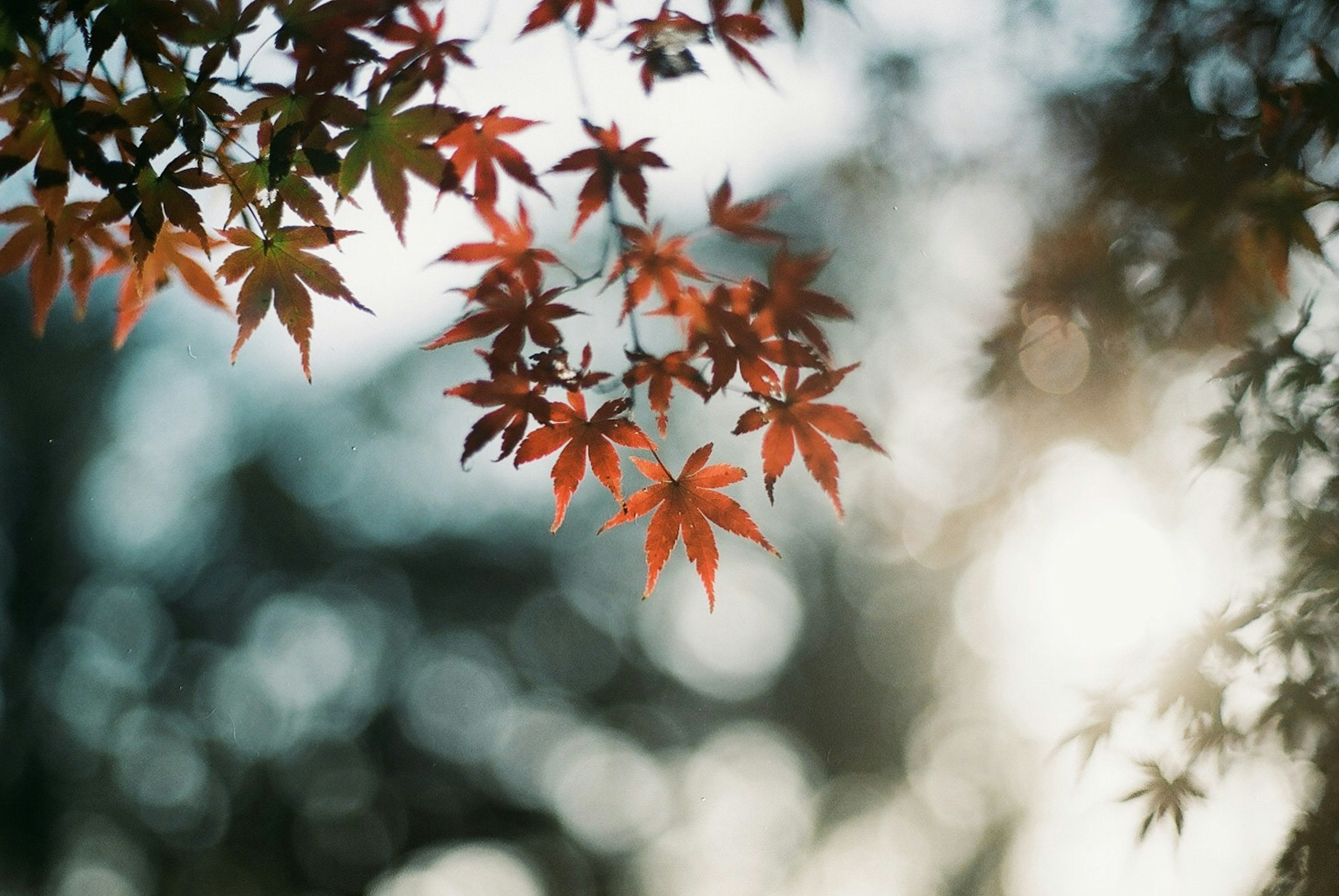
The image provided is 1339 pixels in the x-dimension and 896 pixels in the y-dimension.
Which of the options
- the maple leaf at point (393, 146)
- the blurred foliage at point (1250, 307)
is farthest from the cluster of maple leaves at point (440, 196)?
the blurred foliage at point (1250, 307)

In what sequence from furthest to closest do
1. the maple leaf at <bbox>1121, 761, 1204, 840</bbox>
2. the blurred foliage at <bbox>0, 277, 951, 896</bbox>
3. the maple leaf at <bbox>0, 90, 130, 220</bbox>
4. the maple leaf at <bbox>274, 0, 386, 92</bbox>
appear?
the blurred foliage at <bbox>0, 277, 951, 896</bbox>, the maple leaf at <bbox>1121, 761, 1204, 840</bbox>, the maple leaf at <bbox>274, 0, 386, 92</bbox>, the maple leaf at <bbox>0, 90, 130, 220</bbox>

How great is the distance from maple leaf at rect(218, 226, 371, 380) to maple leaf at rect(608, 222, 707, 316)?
0.46 meters

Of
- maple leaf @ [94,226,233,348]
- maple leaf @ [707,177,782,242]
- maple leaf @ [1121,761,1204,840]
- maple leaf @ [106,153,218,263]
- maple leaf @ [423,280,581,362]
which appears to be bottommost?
maple leaf @ [1121,761,1204,840]

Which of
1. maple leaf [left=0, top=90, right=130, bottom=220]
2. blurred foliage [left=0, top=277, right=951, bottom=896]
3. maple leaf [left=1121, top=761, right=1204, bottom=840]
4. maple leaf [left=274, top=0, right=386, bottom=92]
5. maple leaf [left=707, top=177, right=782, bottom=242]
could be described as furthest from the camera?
blurred foliage [left=0, top=277, right=951, bottom=896]

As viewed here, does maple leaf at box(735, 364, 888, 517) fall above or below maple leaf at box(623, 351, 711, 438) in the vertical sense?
below

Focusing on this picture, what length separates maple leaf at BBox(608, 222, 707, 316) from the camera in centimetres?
143

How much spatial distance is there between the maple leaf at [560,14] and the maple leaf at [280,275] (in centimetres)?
43

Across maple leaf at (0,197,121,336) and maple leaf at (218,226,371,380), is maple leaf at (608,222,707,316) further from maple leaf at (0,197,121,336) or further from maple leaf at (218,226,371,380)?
maple leaf at (0,197,121,336)

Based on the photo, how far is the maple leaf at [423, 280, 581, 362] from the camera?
1.30 metres

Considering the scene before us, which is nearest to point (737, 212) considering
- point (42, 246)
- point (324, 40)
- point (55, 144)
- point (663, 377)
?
point (663, 377)

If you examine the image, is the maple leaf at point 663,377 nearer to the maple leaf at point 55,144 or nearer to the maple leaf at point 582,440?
the maple leaf at point 582,440

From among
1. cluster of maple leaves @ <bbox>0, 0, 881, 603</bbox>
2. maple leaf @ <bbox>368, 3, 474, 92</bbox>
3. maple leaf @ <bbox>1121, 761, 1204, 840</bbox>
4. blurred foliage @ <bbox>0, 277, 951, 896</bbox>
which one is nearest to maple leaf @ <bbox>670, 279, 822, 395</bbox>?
cluster of maple leaves @ <bbox>0, 0, 881, 603</bbox>

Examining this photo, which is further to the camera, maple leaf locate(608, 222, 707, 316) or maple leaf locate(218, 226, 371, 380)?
maple leaf locate(608, 222, 707, 316)

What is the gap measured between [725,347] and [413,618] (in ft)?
31.5
